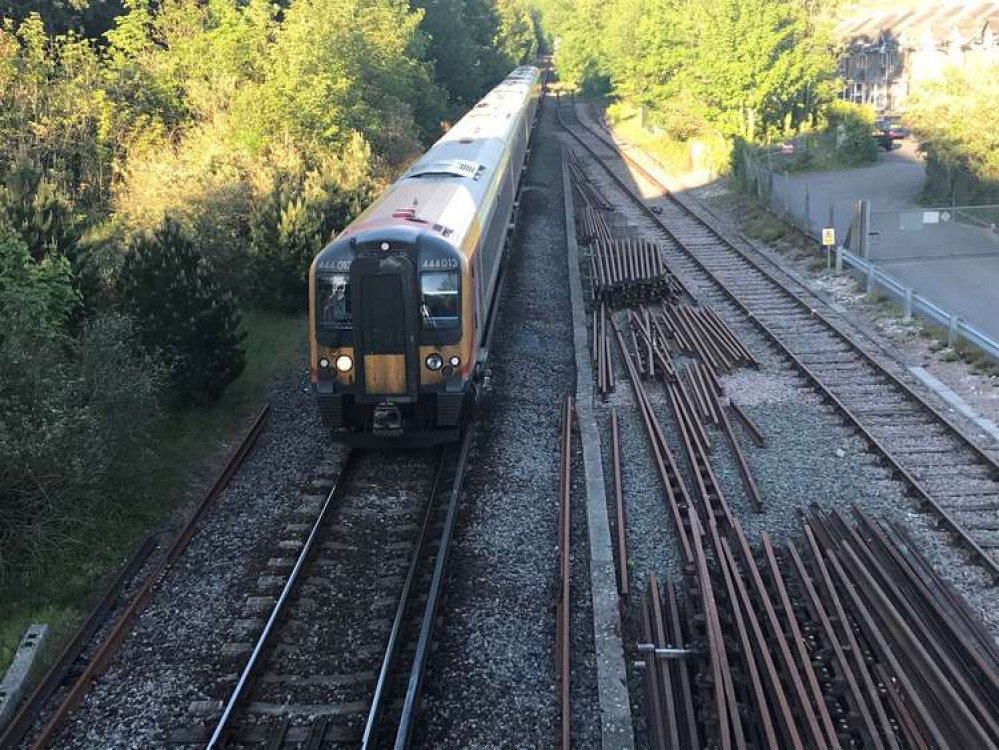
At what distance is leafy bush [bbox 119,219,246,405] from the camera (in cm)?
1259

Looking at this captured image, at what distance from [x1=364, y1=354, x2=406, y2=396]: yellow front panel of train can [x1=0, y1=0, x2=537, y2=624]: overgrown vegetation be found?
256 centimetres

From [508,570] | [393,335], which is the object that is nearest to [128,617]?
[508,570]

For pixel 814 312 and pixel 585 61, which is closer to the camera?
pixel 814 312

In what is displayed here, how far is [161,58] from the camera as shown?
82.0 feet

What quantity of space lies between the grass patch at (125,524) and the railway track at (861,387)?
27.6 ft

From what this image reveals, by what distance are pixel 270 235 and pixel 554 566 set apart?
1101cm

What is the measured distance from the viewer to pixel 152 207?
18.3 metres

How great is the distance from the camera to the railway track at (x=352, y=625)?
22.1ft

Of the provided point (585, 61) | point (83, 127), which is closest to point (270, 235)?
point (83, 127)

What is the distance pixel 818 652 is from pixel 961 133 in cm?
2041

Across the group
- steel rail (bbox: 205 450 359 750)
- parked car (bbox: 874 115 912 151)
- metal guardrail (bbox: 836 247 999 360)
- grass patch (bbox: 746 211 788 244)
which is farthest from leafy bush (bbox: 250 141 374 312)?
parked car (bbox: 874 115 912 151)

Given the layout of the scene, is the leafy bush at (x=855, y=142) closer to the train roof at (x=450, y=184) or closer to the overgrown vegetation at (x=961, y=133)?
the overgrown vegetation at (x=961, y=133)

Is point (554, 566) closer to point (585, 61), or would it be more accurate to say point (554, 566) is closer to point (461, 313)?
point (461, 313)

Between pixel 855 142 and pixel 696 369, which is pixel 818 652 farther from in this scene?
pixel 855 142
